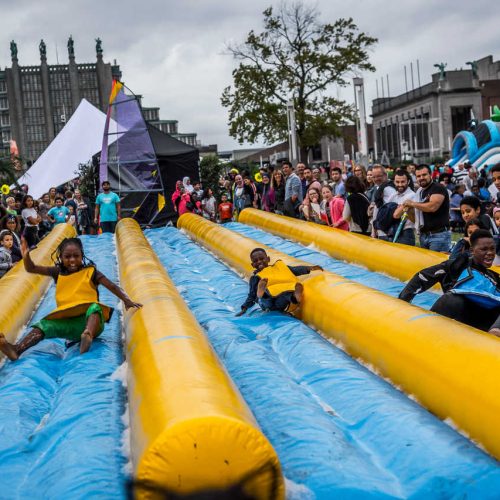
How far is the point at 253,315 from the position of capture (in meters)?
5.89

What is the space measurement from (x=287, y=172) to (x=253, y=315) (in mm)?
6427

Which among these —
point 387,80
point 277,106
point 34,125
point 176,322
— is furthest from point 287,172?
point 34,125

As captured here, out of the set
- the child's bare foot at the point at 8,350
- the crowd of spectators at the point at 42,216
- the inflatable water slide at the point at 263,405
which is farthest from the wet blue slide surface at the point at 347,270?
the crowd of spectators at the point at 42,216

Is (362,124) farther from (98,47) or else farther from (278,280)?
(98,47)

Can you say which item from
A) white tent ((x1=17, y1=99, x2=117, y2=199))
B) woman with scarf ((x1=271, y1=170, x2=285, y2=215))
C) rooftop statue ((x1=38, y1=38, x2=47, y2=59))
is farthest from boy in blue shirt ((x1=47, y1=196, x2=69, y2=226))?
rooftop statue ((x1=38, y1=38, x2=47, y2=59))

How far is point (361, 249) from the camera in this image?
779 cm

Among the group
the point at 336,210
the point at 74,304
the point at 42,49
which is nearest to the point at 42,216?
the point at 336,210

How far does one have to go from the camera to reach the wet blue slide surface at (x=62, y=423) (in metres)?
3.02

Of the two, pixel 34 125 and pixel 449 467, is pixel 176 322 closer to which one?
pixel 449 467

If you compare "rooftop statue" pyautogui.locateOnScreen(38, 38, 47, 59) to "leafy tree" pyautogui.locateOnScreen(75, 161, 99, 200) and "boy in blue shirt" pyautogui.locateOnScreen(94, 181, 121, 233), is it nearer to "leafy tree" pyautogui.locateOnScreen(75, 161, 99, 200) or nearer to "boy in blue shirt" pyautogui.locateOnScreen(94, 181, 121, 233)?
"leafy tree" pyautogui.locateOnScreen(75, 161, 99, 200)

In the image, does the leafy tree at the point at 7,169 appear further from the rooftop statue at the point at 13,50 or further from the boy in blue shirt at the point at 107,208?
the rooftop statue at the point at 13,50

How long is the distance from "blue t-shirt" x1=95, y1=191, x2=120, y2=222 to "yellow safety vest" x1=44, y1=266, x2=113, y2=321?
8.42m

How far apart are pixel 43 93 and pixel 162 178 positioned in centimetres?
8027

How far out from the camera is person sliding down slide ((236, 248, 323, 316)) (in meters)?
5.72
